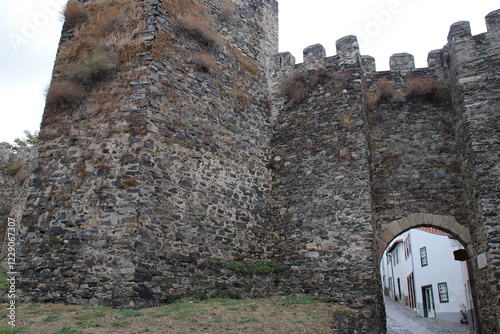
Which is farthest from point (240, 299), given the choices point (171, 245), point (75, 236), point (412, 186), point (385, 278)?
point (385, 278)

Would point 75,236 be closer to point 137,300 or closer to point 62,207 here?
point 62,207

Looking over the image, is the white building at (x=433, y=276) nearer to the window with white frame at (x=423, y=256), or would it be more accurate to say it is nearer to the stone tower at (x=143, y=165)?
the window with white frame at (x=423, y=256)

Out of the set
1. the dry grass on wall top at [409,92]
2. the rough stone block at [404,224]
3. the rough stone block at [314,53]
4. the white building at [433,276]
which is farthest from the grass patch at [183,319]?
the white building at [433,276]

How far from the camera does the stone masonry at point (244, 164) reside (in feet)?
23.9

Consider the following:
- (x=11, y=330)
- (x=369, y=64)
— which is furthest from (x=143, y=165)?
(x=369, y=64)

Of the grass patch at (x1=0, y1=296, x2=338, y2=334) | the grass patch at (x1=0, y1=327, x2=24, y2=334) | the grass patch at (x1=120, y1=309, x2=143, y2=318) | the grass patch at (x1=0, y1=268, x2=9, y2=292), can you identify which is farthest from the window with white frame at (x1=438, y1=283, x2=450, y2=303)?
the grass patch at (x1=0, y1=327, x2=24, y2=334)

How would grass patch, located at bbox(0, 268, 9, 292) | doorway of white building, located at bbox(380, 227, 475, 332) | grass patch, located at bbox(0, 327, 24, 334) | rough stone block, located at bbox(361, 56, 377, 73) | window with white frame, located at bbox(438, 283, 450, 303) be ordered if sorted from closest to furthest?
grass patch, located at bbox(0, 327, 24, 334) < grass patch, located at bbox(0, 268, 9, 292) < rough stone block, located at bbox(361, 56, 377, 73) < doorway of white building, located at bbox(380, 227, 475, 332) < window with white frame, located at bbox(438, 283, 450, 303)

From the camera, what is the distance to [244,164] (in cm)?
968

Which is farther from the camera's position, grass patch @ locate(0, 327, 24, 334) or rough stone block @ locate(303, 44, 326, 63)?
rough stone block @ locate(303, 44, 326, 63)

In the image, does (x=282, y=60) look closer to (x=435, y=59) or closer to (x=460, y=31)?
(x=435, y=59)

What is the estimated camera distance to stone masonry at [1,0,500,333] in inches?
287

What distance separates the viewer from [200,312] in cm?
643

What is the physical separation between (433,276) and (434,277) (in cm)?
13

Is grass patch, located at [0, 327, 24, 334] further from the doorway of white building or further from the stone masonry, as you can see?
the doorway of white building
